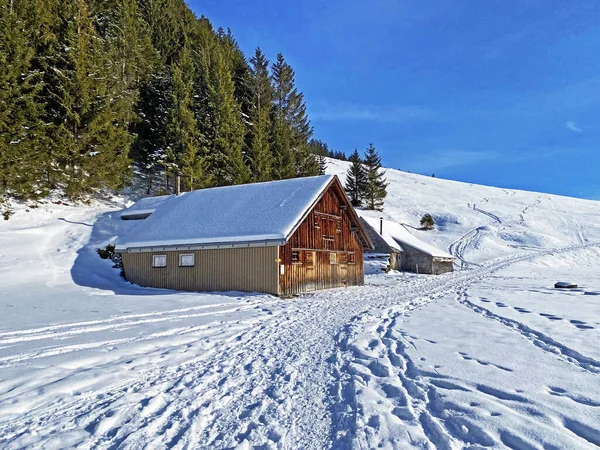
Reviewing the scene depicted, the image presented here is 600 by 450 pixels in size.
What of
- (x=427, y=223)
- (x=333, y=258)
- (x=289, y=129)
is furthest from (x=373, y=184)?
(x=333, y=258)

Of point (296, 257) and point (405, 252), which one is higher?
point (296, 257)

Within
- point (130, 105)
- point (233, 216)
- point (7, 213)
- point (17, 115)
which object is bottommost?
point (233, 216)

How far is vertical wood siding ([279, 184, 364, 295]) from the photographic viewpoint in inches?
789

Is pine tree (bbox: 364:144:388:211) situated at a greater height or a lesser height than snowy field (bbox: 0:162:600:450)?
greater

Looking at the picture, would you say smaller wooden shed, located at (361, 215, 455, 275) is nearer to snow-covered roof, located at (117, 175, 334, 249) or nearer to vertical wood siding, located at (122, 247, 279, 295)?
snow-covered roof, located at (117, 175, 334, 249)

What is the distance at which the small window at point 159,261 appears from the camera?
21.1m

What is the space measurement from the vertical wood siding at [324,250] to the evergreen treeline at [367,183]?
33595 mm

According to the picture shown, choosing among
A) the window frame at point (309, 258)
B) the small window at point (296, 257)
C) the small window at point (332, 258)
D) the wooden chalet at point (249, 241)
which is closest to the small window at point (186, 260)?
the wooden chalet at point (249, 241)

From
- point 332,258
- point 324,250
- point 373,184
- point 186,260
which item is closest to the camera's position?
point 186,260

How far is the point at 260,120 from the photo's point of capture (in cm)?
4247

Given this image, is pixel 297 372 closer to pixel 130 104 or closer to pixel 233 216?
pixel 233 216

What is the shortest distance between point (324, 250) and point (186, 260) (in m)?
7.71

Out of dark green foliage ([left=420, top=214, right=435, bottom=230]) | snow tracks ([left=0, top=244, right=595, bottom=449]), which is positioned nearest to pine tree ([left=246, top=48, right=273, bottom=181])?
dark green foliage ([left=420, top=214, right=435, bottom=230])

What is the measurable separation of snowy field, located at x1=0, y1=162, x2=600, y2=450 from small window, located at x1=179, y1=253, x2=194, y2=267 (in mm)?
4409
